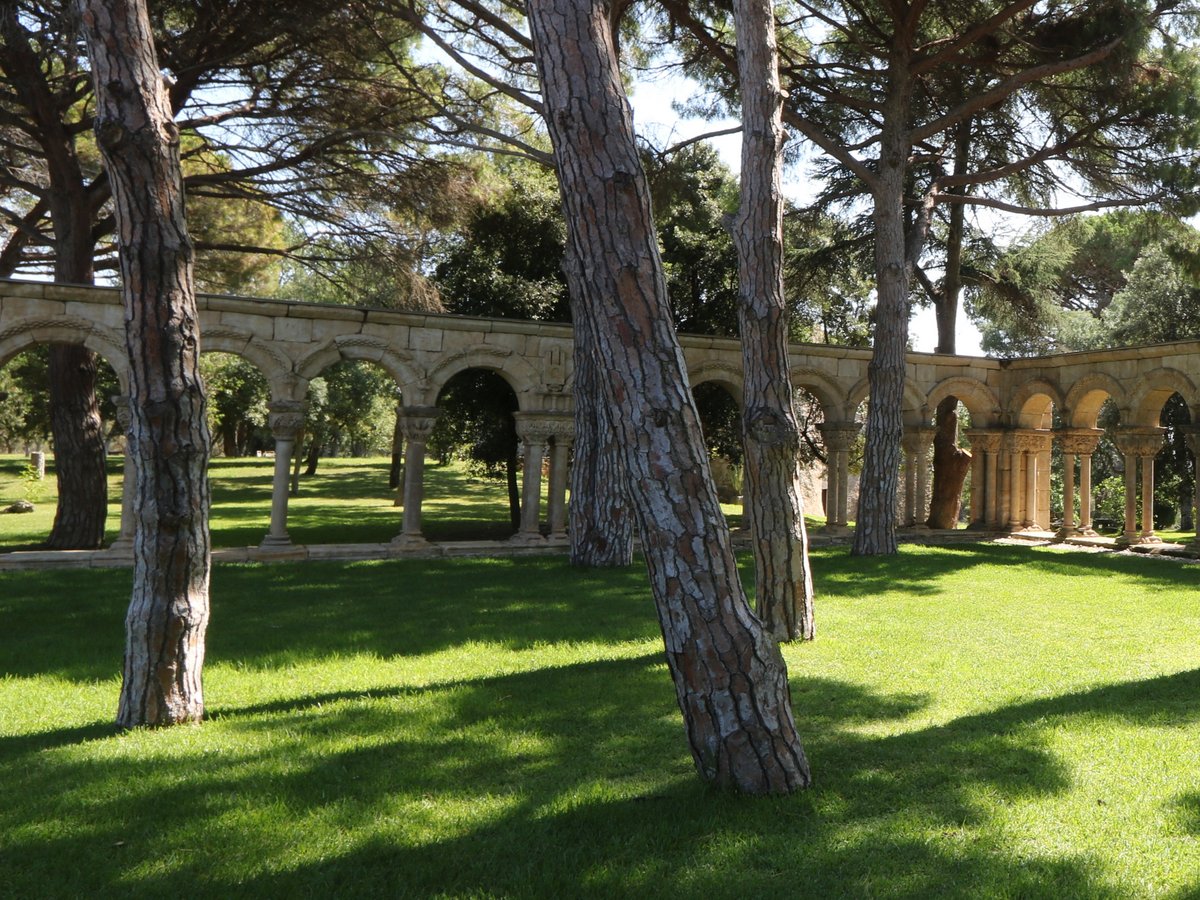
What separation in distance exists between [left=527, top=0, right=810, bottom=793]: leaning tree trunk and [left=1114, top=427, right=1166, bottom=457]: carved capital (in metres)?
12.3

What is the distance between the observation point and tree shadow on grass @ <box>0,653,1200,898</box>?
9.34ft

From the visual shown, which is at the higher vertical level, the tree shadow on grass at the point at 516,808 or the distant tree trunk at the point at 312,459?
the distant tree trunk at the point at 312,459

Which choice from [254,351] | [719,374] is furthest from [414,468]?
[719,374]

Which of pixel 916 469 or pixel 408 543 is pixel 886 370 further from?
pixel 408 543

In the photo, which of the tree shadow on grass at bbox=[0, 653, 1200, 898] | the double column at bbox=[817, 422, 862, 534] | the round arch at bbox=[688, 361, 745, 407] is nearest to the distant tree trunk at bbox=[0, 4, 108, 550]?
the round arch at bbox=[688, 361, 745, 407]

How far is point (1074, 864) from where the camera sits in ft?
9.66

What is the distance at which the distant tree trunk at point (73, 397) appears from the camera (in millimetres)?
11086

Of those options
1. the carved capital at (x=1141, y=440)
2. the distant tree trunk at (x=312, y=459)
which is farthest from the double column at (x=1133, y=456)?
the distant tree trunk at (x=312, y=459)

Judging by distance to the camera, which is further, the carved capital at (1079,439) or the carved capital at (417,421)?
the carved capital at (1079,439)

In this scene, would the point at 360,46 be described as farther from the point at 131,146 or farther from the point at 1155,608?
the point at 1155,608

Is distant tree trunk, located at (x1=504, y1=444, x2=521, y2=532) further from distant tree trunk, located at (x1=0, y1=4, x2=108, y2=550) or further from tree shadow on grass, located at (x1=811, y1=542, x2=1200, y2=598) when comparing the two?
distant tree trunk, located at (x1=0, y1=4, x2=108, y2=550)

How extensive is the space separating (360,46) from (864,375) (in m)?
8.42

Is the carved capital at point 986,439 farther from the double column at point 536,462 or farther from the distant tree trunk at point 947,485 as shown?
the double column at point 536,462

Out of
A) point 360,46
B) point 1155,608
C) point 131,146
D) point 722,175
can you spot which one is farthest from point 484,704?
point 722,175
